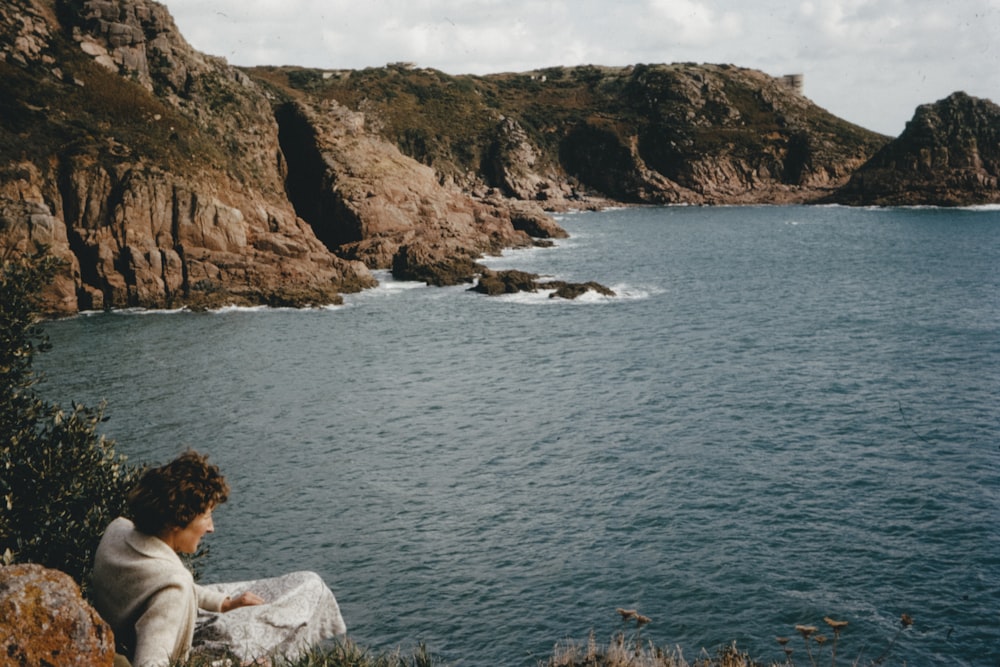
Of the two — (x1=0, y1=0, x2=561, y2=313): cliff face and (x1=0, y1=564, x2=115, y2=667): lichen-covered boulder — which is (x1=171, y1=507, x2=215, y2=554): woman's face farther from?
(x1=0, y1=0, x2=561, y2=313): cliff face

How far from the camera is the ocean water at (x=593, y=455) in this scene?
24062 millimetres

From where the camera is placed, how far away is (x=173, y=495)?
7.85m

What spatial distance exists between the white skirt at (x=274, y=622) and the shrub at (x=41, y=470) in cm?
527

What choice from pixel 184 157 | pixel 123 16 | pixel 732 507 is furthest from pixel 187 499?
pixel 123 16

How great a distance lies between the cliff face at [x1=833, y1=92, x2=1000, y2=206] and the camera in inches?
6658

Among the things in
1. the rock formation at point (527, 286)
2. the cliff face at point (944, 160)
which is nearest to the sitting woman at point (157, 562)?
the rock formation at point (527, 286)

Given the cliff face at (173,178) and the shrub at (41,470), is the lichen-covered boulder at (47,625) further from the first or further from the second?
the cliff face at (173,178)

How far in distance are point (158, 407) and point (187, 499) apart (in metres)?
37.7

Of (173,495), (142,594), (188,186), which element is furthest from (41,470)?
(188,186)

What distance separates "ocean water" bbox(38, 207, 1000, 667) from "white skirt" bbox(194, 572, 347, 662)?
10.7 metres

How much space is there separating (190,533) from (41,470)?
8.10 m

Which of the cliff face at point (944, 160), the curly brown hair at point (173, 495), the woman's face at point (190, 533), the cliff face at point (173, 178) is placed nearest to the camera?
the curly brown hair at point (173, 495)

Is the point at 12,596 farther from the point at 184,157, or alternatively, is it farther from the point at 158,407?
the point at 184,157

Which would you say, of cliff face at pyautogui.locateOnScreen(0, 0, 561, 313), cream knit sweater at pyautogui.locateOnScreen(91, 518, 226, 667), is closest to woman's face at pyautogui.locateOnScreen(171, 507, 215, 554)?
cream knit sweater at pyautogui.locateOnScreen(91, 518, 226, 667)
